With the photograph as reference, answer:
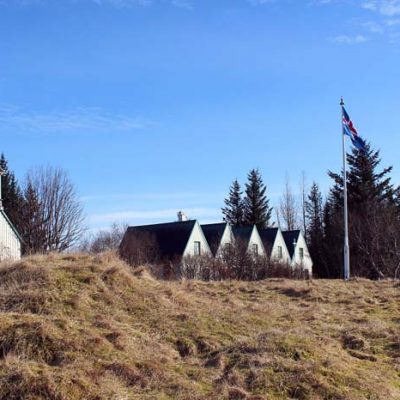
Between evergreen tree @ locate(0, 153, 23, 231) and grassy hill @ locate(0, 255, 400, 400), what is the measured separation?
24.2 metres

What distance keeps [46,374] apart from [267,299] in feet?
27.4

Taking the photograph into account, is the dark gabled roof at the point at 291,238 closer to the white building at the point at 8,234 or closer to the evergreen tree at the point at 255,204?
the evergreen tree at the point at 255,204

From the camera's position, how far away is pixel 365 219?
120 ft

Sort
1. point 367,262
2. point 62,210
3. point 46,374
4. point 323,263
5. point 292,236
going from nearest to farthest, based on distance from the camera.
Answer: point 46,374, point 62,210, point 367,262, point 323,263, point 292,236

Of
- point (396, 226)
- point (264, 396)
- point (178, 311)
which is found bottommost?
point (264, 396)

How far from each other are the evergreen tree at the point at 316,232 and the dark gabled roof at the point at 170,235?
13.4 metres

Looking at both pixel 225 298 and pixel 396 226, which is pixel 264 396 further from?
pixel 396 226

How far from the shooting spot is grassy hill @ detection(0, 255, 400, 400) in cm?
629

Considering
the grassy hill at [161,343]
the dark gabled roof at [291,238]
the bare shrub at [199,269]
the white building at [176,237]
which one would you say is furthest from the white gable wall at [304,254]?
the grassy hill at [161,343]

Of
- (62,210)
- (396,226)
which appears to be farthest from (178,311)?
(396,226)

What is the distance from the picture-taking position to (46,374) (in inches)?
238

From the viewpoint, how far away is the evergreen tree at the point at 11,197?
33.6 metres

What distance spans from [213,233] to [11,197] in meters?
16.2

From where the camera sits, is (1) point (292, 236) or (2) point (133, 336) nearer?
(2) point (133, 336)
